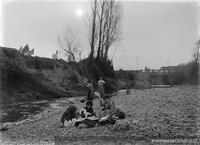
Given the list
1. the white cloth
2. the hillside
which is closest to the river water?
the hillside

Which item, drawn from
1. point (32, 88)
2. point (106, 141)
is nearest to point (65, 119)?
point (106, 141)

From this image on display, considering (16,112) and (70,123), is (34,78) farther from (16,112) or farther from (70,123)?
(70,123)

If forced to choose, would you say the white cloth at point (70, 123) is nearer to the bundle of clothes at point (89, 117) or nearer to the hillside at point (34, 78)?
the bundle of clothes at point (89, 117)

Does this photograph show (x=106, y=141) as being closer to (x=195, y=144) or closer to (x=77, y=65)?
(x=195, y=144)

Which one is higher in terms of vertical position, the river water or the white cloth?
the white cloth

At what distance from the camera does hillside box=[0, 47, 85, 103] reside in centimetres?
2236

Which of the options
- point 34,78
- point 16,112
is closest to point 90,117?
point 16,112

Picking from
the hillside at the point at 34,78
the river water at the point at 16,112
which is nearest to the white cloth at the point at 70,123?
the river water at the point at 16,112

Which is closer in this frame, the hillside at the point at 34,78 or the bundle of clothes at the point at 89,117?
the bundle of clothes at the point at 89,117

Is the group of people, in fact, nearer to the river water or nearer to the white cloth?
the white cloth

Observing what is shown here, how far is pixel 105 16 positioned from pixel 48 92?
792 inches

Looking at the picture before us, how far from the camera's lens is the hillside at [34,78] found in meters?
22.4

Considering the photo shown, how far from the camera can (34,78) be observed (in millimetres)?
26078

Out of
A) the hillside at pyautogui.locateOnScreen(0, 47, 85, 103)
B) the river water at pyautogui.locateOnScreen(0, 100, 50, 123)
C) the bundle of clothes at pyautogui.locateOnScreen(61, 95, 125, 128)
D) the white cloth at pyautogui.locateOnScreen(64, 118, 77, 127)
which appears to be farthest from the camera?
the hillside at pyautogui.locateOnScreen(0, 47, 85, 103)
